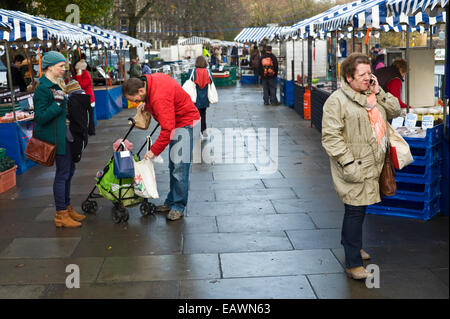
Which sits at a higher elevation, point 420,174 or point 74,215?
point 420,174

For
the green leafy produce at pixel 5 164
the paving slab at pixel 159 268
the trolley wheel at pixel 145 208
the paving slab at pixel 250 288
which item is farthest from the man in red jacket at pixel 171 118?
the green leafy produce at pixel 5 164

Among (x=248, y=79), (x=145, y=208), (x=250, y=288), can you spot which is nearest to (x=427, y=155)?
(x=250, y=288)

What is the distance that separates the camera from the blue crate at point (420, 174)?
5.91 m

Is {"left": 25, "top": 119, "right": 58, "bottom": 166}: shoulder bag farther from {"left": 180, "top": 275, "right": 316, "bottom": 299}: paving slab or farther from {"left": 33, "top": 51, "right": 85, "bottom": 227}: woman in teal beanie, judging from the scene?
{"left": 180, "top": 275, "right": 316, "bottom": 299}: paving slab

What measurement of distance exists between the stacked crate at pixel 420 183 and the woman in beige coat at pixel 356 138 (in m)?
1.69

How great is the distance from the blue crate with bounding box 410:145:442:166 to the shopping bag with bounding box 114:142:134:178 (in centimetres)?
303

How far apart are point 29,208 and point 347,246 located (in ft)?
14.0

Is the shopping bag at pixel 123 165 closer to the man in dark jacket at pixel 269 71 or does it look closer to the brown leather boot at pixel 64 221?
the brown leather boot at pixel 64 221

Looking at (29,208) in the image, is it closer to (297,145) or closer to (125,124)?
(297,145)

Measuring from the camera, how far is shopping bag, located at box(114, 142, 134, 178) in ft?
20.2

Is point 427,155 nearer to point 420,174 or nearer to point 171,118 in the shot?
point 420,174

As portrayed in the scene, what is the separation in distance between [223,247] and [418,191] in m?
2.24

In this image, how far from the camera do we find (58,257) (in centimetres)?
527

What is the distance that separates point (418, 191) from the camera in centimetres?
607
